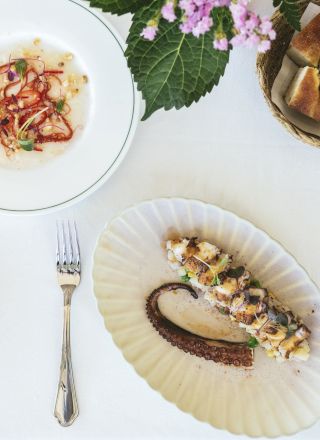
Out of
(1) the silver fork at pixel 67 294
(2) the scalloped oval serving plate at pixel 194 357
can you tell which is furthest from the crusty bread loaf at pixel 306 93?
(1) the silver fork at pixel 67 294

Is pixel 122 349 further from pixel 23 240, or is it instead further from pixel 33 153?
pixel 33 153

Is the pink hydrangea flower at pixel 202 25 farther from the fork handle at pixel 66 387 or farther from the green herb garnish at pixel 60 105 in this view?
the fork handle at pixel 66 387

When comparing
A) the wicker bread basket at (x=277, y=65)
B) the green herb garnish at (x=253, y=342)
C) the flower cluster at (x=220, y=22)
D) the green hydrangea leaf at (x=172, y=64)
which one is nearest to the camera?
the flower cluster at (x=220, y=22)

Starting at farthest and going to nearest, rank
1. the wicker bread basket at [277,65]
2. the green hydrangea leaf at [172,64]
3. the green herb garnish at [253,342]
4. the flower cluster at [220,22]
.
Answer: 1. the green herb garnish at [253,342]
2. the wicker bread basket at [277,65]
3. the green hydrangea leaf at [172,64]
4. the flower cluster at [220,22]

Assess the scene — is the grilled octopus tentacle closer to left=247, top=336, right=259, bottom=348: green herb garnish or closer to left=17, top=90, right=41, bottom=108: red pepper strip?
left=247, top=336, right=259, bottom=348: green herb garnish

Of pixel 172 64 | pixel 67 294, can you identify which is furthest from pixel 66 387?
pixel 172 64

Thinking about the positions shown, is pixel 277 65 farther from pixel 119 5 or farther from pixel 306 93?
pixel 119 5
